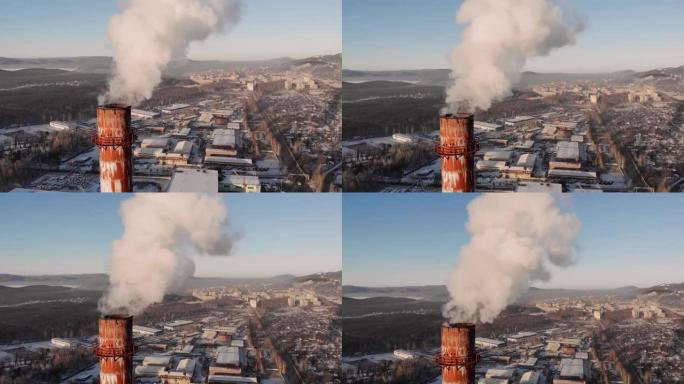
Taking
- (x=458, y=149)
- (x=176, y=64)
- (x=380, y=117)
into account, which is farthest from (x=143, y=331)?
(x=458, y=149)

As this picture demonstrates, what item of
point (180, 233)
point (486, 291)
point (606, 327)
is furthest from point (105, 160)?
point (606, 327)

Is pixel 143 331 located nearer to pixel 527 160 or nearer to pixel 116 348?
pixel 116 348

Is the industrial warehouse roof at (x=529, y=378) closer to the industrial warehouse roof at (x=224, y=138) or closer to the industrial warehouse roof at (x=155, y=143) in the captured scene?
the industrial warehouse roof at (x=224, y=138)

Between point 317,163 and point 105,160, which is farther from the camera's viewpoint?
point 317,163

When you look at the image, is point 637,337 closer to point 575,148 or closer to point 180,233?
point 575,148

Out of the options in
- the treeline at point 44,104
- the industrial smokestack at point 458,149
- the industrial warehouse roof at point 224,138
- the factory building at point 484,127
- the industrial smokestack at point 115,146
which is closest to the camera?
the industrial smokestack at point 458,149

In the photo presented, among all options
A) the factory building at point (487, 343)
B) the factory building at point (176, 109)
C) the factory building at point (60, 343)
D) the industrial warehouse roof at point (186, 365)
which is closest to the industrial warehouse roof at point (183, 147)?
the factory building at point (176, 109)

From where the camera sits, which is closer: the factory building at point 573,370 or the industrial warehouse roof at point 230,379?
the factory building at point 573,370
